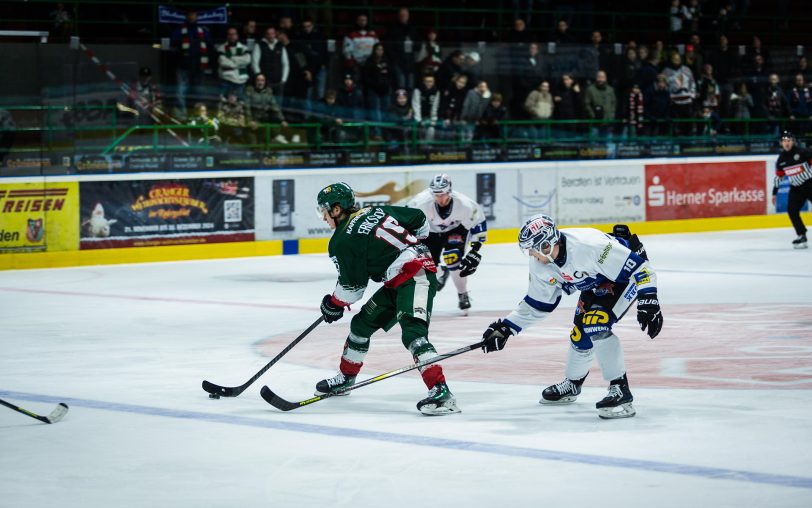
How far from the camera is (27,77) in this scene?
52.6 feet

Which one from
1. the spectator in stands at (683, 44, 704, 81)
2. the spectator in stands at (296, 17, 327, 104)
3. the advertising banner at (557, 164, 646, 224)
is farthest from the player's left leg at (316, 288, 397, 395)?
the spectator in stands at (683, 44, 704, 81)

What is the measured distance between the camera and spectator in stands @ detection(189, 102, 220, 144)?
1736cm

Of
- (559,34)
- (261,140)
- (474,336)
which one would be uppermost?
(559,34)

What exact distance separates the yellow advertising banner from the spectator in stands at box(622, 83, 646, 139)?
9067 millimetres

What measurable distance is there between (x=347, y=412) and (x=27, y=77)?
10.3m

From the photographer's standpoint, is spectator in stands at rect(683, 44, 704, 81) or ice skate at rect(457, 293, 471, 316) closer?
ice skate at rect(457, 293, 471, 316)

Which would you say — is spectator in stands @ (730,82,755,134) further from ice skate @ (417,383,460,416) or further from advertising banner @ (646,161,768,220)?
ice skate @ (417,383,460,416)

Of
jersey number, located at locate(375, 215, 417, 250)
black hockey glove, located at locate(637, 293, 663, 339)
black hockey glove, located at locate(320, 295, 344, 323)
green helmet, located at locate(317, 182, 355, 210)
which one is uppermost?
green helmet, located at locate(317, 182, 355, 210)

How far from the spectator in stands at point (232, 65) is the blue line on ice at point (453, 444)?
402 inches

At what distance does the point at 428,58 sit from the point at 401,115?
3.51 ft

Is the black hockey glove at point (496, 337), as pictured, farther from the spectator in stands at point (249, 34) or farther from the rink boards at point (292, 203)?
the spectator in stands at point (249, 34)

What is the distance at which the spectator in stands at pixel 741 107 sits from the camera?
22.2m

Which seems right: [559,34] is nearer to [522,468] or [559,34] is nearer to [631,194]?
[631,194]

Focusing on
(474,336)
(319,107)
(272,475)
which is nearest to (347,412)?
(272,475)
